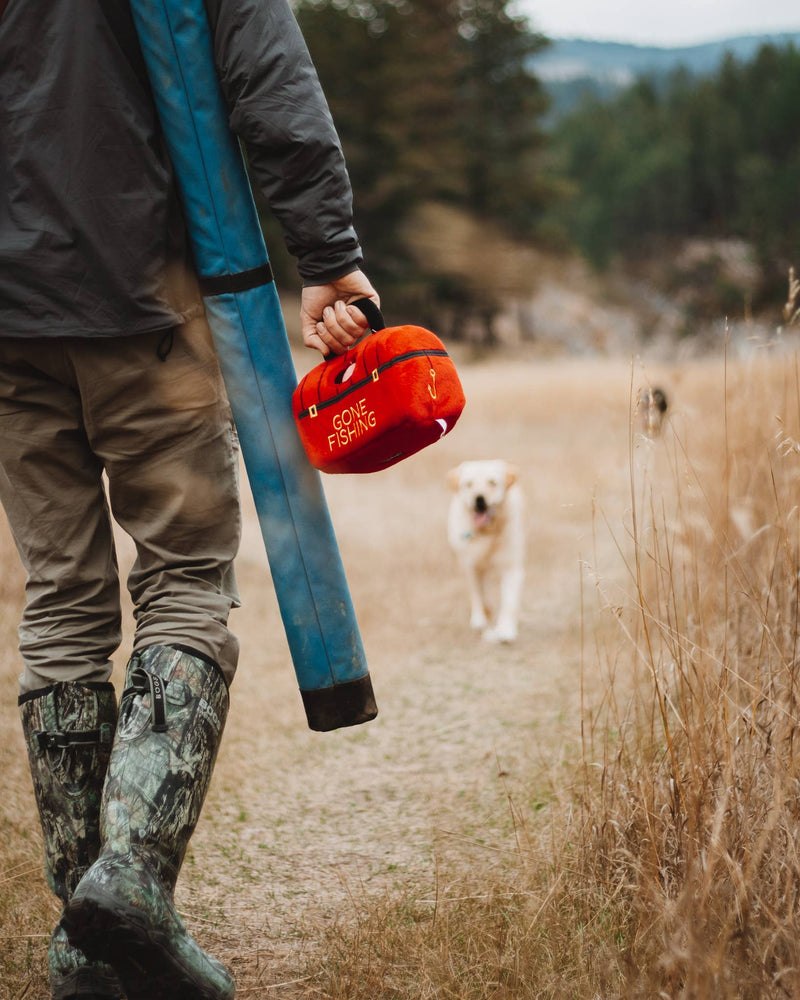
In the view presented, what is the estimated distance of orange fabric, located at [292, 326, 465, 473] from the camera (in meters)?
1.62

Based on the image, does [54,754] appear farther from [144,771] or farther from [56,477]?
[56,477]

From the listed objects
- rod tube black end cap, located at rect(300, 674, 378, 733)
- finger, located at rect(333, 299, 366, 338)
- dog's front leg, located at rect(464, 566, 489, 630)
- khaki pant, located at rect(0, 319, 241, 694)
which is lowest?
dog's front leg, located at rect(464, 566, 489, 630)

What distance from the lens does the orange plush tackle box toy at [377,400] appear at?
5.30ft

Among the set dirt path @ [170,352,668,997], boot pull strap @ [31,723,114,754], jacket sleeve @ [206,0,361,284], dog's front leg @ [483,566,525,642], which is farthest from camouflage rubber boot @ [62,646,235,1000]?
dog's front leg @ [483,566,525,642]

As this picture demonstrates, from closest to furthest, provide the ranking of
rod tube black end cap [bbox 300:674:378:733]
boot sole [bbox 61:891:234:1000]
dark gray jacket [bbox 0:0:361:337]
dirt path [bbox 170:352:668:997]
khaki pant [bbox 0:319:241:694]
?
1. boot sole [bbox 61:891:234:1000]
2. dark gray jacket [bbox 0:0:361:337]
3. khaki pant [bbox 0:319:241:694]
4. rod tube black end cap [bbox 300:674:378:733]
5. dirt path [bbox 170:352:668:997]

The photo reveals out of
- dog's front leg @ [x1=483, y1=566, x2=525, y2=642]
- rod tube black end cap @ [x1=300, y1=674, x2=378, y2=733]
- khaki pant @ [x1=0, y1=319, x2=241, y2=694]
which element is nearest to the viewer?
khaki pant @ [x1=0, y1=319, x2=241, y2=694]

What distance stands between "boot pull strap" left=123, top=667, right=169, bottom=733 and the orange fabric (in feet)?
1.52

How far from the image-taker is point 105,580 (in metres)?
1.77

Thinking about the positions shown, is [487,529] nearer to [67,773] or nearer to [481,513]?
[481,513]

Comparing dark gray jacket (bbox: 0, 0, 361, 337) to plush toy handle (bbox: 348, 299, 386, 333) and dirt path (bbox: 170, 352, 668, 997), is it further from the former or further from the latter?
dirt path (bbox: 170, 352, 668, 997)

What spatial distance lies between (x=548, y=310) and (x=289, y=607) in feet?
144

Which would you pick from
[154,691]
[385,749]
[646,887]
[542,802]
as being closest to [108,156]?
[154,691]

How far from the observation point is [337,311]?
1.71 metres

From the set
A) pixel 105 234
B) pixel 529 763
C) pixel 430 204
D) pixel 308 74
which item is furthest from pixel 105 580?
pixel 430 204
